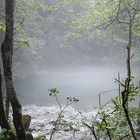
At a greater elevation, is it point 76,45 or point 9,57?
point 9,57

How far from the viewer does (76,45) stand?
52.5 m

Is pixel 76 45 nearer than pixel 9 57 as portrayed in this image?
No

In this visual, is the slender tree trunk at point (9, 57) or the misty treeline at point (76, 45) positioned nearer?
the misty treeline at point (76, 45)

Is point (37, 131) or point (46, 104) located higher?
point (37, 131)

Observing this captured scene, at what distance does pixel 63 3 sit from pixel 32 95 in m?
16.6

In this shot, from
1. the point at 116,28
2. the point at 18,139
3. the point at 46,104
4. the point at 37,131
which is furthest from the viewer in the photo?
the point at 46,104

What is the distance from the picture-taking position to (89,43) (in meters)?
50.1

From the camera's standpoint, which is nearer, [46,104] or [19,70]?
[46,104]

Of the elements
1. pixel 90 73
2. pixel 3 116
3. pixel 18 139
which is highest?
pixel 3 116

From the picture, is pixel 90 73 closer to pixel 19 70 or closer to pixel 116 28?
pixel 19 70

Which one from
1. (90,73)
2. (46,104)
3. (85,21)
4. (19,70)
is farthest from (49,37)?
(85,21)

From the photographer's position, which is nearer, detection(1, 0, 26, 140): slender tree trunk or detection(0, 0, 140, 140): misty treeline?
detection(0, 0, 140, 140): misty treeline

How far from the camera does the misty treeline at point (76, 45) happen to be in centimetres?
335

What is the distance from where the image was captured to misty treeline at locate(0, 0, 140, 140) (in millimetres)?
3346
